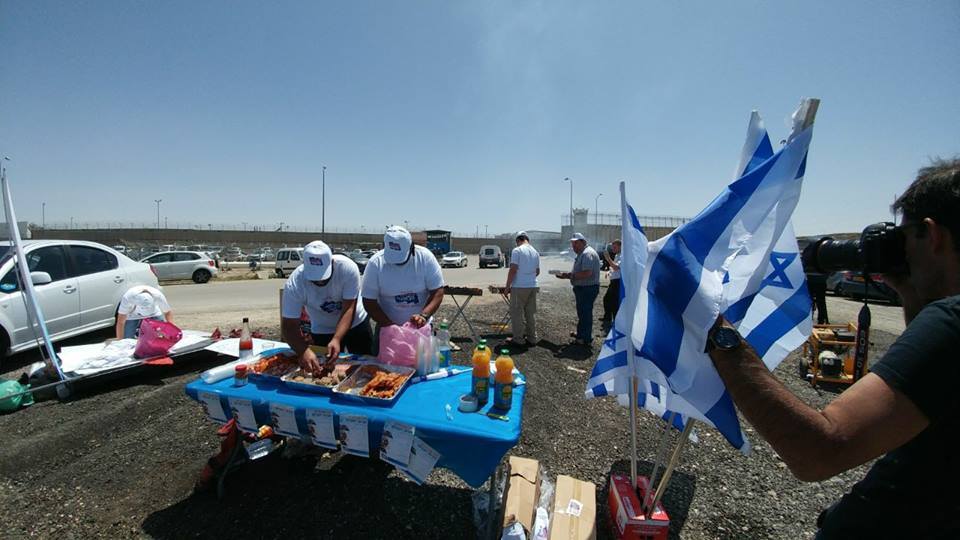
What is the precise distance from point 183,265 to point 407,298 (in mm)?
18824

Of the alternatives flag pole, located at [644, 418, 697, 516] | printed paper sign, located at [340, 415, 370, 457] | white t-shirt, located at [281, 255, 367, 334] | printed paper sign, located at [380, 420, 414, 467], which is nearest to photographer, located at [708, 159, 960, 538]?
flag pole, located at [644, 418, 697, 516]

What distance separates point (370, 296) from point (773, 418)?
3.16 metres

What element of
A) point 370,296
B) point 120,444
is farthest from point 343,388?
point 120,444

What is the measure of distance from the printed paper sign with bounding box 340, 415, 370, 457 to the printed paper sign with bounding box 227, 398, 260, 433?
0.70 meters

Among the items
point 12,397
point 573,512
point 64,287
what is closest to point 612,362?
point 573,512

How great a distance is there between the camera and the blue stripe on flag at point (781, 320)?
205 centimetres

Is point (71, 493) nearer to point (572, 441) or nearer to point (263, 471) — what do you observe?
point (263, 471)

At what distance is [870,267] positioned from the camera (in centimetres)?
117

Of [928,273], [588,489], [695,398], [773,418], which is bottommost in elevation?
[588,489]

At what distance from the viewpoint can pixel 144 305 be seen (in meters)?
5.24

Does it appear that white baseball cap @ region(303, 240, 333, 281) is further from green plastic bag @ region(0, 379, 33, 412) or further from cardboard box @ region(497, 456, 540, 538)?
green plastic bag @ region(0, 379, 33, 412)

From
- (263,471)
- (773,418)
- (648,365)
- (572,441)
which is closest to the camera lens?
(773,418)

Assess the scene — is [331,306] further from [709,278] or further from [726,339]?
[726,339]

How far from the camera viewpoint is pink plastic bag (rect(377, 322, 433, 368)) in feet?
9.34
